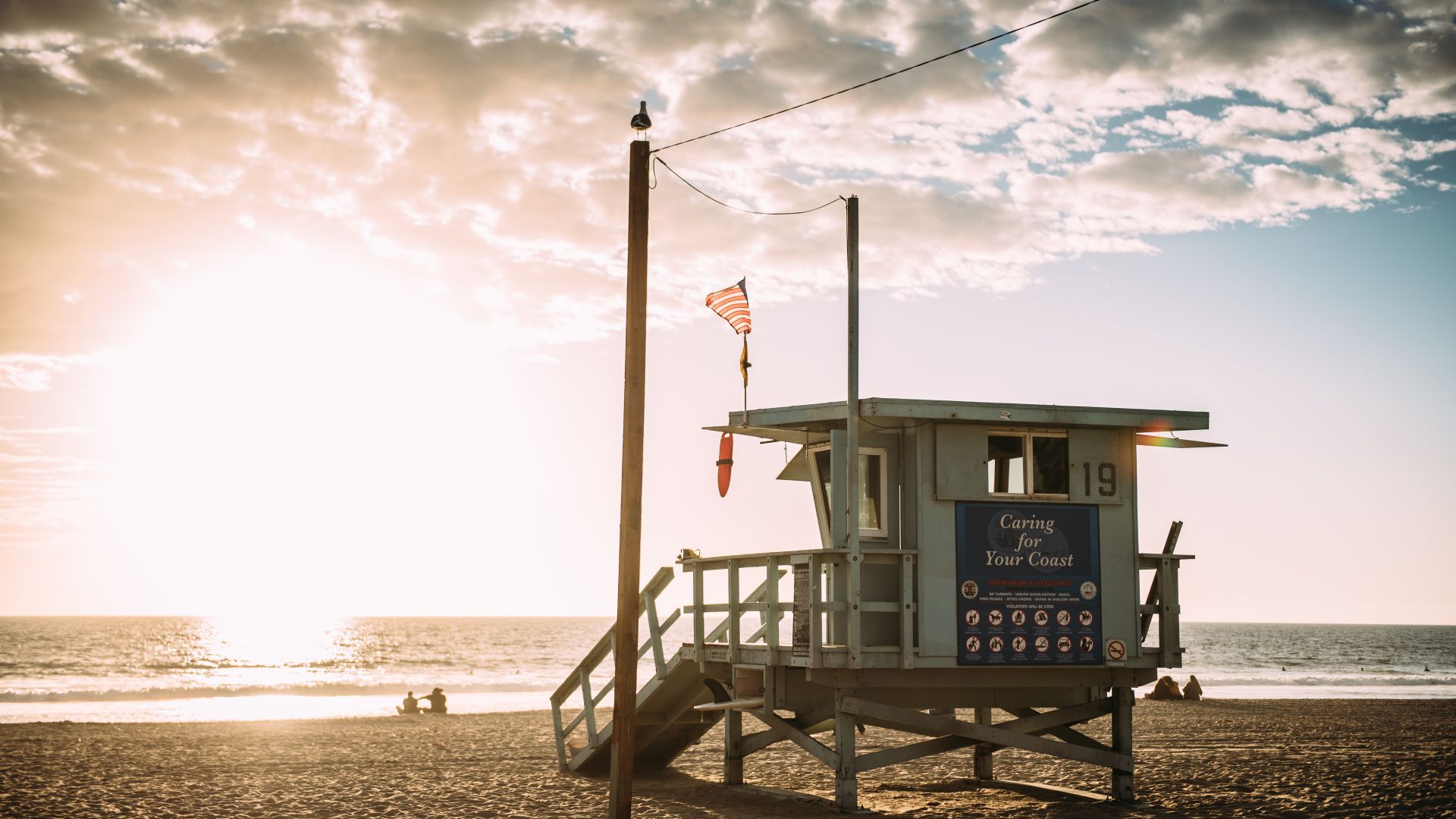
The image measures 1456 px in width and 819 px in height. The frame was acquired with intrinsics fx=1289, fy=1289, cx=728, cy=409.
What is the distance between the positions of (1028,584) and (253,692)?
147ft

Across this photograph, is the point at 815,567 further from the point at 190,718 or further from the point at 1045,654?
the point at 190,718

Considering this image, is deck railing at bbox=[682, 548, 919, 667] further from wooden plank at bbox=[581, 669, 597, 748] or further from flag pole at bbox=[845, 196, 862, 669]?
wooden plank at bbox=[581, 669, 597, 748]

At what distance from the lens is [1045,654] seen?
1420cm

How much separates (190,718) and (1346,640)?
129 meters

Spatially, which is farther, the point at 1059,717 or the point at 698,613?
the point at 698,613

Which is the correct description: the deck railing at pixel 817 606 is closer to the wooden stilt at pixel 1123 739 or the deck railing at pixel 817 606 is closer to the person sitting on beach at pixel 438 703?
the wooden stilt at pixel 1123 739

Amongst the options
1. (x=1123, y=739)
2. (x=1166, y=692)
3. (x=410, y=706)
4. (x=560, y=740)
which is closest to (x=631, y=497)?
(x=1123, y=739)

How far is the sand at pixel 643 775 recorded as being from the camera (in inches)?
602

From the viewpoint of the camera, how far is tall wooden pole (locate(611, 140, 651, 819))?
41.0ft

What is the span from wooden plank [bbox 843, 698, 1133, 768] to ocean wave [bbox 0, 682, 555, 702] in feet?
120

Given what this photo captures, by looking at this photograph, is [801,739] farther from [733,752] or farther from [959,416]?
[959,416]

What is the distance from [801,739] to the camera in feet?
48.5

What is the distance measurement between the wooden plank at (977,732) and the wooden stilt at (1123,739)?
2.0 inches

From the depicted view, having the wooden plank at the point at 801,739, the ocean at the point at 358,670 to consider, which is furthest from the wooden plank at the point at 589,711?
the ocean at the point at 358,670
